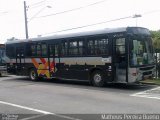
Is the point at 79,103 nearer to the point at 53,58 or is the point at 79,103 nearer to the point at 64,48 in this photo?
the point at 64,48

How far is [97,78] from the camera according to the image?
17.0 m

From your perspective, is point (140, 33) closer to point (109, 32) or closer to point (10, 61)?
point (109, 32)

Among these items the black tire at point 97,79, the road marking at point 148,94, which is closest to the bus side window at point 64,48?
the black tire at point 97,79

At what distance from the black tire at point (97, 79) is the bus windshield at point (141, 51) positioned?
2.07 metres

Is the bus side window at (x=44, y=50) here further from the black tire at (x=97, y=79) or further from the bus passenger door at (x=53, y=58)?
the black tire at (x=97, y=79)

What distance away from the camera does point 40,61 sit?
814 inches

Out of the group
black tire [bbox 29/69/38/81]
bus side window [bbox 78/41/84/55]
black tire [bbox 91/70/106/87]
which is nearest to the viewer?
black tire [bbox 91/70/106/87]

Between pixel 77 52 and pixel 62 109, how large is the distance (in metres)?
7.48

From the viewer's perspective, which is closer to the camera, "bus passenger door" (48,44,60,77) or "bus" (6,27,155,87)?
"bus" (6,27,155,87)

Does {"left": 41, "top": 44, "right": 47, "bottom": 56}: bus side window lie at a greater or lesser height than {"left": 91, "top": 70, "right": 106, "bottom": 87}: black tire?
greater

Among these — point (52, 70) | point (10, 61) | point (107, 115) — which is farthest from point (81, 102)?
point (10, 61)

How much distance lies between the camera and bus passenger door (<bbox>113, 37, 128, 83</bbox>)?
15547 mm

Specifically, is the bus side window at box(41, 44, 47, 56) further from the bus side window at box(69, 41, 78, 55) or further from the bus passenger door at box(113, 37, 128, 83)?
the bus passenger door at box(113, 37, 128, 83)

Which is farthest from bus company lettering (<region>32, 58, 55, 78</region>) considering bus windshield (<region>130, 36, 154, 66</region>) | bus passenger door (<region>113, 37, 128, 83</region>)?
bus windshield (<region>130, 36, 154, 66</region>)
